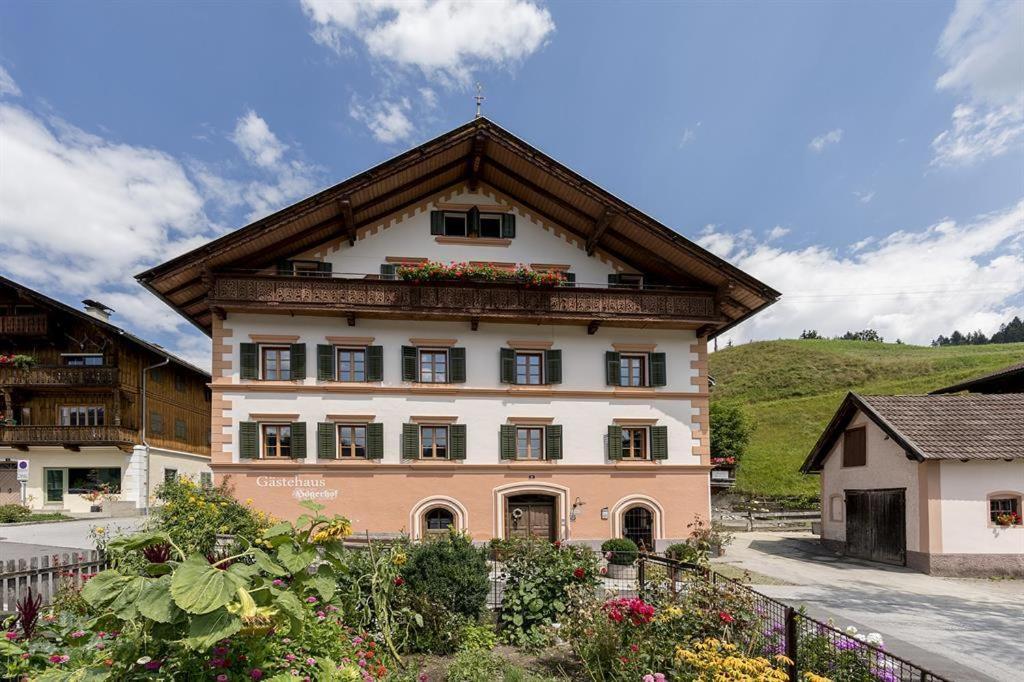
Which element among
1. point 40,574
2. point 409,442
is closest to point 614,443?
point 409,442

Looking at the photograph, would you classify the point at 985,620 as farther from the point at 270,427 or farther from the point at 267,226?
the point at 267,226

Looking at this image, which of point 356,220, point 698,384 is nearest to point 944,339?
point 698,384

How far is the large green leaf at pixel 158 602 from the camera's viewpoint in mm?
3824

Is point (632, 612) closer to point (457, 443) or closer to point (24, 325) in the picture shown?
point (457, 443)

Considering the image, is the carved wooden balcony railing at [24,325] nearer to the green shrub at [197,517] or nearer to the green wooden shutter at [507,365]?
the green shrub at [197,517]

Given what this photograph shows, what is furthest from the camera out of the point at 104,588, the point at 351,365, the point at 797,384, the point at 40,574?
the point at 797,384

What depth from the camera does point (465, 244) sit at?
1866 cm

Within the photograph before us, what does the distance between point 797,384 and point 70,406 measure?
58310 mm

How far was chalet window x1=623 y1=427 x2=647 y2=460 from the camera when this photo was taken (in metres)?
18.3

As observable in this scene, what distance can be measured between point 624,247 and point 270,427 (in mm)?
12177

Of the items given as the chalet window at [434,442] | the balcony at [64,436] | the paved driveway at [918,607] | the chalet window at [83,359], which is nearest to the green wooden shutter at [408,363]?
the chalet window at [434,442]

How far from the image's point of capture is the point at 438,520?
A: 688 inches

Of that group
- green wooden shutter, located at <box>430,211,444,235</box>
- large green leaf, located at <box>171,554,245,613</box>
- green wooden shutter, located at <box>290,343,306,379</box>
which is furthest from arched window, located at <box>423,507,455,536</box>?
large green leaf, located at <box>171,554,245,613</box>

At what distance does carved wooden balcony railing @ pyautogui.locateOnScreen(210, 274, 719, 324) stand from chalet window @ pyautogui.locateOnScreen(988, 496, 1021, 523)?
9.05 meters
